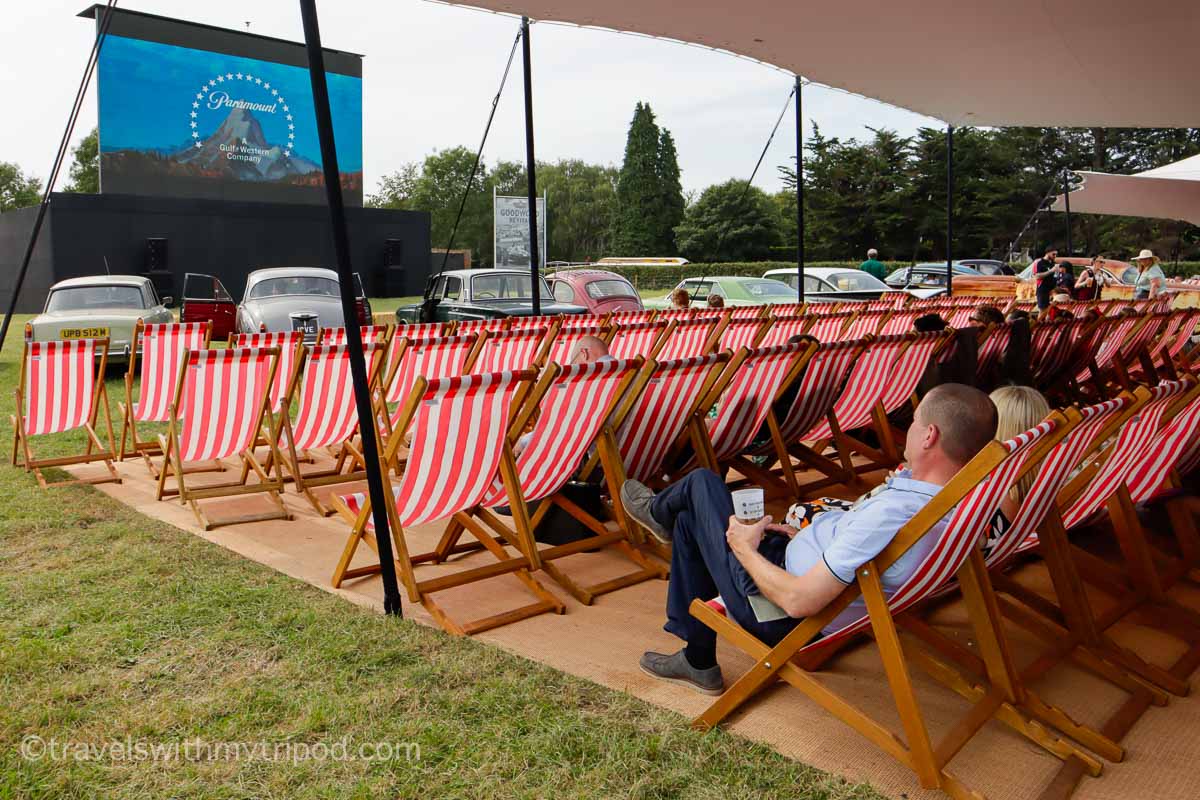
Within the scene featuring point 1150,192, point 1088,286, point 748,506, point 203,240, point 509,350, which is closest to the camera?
point 748,506

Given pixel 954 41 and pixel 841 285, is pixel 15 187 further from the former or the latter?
pixel 954 41

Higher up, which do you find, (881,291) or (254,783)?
(881,291)

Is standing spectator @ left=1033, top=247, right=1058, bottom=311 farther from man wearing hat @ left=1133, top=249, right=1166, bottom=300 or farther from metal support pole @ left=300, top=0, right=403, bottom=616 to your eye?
metal support pole @ left=300, top=0, right=403, bottom=616

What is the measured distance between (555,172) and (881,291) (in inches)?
2769

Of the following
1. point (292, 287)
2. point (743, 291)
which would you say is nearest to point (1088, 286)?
point (743, 291)

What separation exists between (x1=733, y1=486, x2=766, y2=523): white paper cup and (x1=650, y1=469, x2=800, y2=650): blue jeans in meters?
0.10

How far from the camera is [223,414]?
187 inches

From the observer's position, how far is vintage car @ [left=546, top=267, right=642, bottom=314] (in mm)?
13773

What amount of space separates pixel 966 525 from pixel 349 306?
208cm

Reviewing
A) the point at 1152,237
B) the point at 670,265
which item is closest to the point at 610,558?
the point at 670,265

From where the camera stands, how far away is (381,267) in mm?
28281

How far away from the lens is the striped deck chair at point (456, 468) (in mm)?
3205

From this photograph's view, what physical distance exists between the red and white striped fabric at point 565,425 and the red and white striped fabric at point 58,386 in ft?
10.3

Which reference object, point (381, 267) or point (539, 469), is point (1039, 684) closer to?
point (539, 469)
